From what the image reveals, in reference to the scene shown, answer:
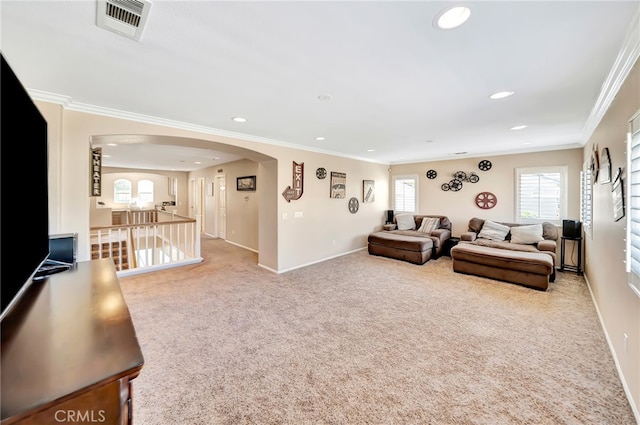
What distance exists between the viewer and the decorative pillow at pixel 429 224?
20.6 ft

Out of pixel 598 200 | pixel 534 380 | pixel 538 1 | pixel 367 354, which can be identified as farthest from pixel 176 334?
pixel 598 200

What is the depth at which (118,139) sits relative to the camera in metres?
3.31

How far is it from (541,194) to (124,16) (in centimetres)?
696

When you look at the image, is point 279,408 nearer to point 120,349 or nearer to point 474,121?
point 120,349

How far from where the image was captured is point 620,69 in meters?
1.95

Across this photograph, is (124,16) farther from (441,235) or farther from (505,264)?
(441,235)

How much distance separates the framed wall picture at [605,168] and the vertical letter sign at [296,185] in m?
4.10

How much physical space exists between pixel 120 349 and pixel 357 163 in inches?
242

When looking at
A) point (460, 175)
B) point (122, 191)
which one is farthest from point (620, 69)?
point (122, 191)

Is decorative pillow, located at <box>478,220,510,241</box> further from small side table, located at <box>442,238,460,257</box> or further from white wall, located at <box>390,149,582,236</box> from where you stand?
small side table, located at <box>442,238,460,257</box>

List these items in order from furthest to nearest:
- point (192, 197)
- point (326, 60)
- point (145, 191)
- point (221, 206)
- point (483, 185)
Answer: point (145, 191)
point (192, 197)
point (221, 206)
point (483, 185)
point (326, 60)

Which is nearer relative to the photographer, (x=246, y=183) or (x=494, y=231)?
(x=494, y=231)

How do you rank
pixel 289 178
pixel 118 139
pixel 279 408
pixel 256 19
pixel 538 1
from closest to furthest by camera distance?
1. pixel 538 1
2. pixel 256 19
3. pixel 279 408
4. pixel 118 139
5. pixel 289 178

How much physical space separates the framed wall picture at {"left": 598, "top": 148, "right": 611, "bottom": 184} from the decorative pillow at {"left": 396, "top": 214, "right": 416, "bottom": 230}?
157 inches
